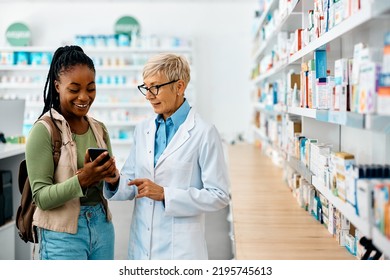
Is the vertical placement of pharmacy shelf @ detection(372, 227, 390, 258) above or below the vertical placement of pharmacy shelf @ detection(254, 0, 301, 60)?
below

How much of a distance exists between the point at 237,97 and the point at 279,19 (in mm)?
3100

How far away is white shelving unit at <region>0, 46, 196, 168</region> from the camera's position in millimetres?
2928

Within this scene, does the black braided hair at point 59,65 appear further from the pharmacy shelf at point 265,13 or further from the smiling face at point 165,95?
the pharmacy shelf at point 265,13

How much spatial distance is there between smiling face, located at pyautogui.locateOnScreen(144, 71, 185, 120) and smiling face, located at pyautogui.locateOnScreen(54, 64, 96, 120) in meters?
0.21

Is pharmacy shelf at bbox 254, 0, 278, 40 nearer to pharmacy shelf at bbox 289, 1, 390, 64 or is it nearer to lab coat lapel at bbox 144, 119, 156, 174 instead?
pharmacy shelf at bbox 289, 1, 390, 64

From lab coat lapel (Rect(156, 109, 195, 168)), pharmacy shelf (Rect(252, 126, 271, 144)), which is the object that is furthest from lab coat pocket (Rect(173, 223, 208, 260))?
pharmacy shelf (Rect(252, 126, 271, 144))

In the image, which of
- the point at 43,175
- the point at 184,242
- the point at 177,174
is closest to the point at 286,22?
the point at 177,174

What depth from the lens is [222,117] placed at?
5.82m

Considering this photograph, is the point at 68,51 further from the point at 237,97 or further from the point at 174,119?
the point at 237,97

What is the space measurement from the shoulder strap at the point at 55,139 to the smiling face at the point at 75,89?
93mm

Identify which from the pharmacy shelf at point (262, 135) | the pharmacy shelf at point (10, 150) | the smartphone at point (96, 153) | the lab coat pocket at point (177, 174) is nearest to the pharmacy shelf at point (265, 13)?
the pharmacy shelf at point (262, 135)

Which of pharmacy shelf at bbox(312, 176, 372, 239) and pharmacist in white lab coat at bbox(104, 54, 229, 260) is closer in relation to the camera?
pharmacy shelf at bbox(312, 176, 372, 239)

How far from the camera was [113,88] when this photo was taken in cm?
613
